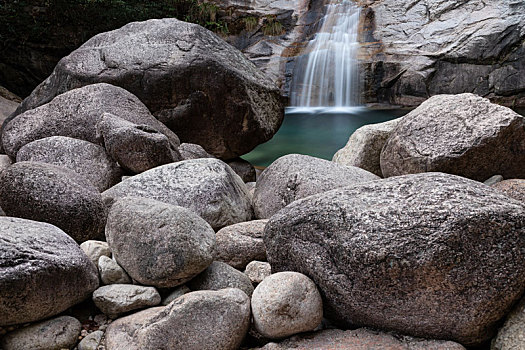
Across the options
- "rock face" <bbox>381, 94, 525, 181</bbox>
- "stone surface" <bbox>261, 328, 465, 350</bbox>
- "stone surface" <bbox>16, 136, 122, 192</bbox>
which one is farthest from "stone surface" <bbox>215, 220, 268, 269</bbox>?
"stone surface" <bbox>16, 136, 122, 192</bbox>

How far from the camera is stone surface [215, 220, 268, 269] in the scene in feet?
10.4

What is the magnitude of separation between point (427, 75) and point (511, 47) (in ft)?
7.33

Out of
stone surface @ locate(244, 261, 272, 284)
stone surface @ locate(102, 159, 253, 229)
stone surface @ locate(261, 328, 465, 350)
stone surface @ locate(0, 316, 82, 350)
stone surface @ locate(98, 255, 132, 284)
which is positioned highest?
stone surface @ locate(102, 159, 253, 229)

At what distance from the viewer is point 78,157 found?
436 cm

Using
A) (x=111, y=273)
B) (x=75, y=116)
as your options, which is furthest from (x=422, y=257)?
(x=75, y=116)

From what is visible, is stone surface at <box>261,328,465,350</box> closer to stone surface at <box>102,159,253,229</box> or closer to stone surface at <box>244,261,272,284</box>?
stone surface at <box>244,261,272,284</box>

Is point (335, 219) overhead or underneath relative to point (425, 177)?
underneath

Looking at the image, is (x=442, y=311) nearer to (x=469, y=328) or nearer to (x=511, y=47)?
(x=469, y=328)

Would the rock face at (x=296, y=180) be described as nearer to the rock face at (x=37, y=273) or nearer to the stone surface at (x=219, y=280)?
the stone surface at (x=219, y=280)

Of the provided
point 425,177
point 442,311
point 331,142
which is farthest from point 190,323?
point 331,142

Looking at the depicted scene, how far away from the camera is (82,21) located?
38.5 ft

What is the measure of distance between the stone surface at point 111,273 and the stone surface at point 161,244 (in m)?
0.04

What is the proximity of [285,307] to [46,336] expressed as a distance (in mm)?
1255

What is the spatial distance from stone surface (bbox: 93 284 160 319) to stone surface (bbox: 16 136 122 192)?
6.17 feet
